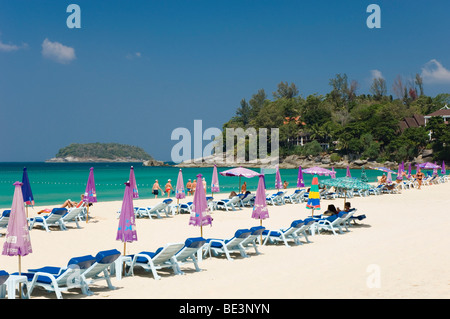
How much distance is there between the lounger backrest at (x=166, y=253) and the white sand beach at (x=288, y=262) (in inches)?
12.4

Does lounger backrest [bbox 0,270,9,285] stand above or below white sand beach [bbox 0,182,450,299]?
above

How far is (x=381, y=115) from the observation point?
88438 millimetres

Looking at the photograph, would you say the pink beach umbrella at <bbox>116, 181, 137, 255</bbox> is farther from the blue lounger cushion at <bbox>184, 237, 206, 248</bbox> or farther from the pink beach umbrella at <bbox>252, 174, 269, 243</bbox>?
the pink beach umbrella at <bbox>252, 174, 269, 243</bbox>

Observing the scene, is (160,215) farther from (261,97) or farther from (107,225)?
(261,97)

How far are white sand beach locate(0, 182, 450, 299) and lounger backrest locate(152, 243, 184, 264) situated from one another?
1.03 ft

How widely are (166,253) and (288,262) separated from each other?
8.43 feet

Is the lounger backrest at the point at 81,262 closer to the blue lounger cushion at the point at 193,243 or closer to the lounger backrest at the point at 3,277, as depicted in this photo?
the lounger backrest at the point at 3,277

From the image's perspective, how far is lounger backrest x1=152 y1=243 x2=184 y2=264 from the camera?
8406 millimetres

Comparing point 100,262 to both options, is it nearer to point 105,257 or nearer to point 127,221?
point 105,257

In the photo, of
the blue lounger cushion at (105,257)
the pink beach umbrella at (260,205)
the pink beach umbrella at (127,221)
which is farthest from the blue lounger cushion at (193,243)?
the pink beach umbrella at (260,205)

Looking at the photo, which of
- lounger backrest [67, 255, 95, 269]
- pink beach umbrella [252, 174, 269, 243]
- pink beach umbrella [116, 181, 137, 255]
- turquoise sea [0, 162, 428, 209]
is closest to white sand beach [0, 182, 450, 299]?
lounger backrest [67, 255, 95, 269]

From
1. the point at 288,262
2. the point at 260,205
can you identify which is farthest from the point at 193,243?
the point at 260,205
